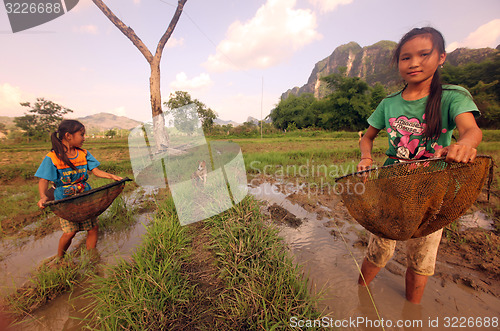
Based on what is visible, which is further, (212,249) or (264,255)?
(212,249)

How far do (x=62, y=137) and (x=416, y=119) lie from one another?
3.13 meters

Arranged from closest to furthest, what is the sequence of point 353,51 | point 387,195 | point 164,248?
point 387,195, point 164,248, point 353,51

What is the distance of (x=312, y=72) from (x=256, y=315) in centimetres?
16899

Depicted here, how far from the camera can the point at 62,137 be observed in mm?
1990

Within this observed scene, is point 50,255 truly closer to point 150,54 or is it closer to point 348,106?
point 150,54

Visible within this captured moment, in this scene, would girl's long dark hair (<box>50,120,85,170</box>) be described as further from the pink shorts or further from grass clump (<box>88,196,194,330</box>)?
the pink shorts

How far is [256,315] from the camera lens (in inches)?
48.6

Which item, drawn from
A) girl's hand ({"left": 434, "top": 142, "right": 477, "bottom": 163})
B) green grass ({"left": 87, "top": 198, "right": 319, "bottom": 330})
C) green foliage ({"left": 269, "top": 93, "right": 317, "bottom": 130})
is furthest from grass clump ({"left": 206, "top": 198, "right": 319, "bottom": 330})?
green foliage ({"left": 269, "top": 93, "right": 317, "bottom": 130})

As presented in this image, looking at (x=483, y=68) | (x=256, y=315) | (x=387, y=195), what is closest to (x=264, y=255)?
(x=256, y=315)

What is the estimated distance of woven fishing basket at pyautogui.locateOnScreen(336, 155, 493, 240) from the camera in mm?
900

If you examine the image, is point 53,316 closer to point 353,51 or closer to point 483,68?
point 483,68

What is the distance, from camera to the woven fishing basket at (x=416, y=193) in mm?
900

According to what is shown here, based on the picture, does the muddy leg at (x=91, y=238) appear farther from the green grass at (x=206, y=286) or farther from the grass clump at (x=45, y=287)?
the green grass at (x=206, y=286)

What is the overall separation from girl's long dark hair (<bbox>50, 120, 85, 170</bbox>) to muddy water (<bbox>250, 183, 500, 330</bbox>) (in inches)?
103
